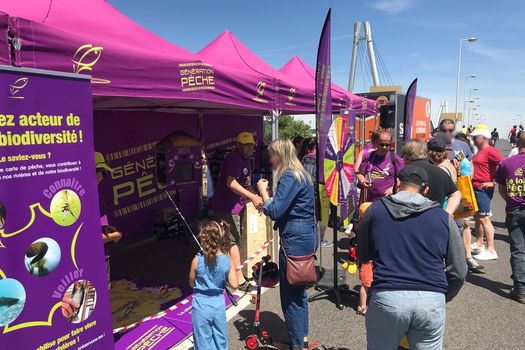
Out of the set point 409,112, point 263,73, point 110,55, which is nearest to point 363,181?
point 263,73

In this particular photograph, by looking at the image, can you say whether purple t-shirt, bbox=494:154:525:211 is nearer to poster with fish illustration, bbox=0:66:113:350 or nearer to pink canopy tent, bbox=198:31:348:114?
pink canopy tent, bbox=198:31:348:114

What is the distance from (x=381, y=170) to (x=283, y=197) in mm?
2162

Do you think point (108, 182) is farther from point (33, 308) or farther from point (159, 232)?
point (33, 308)

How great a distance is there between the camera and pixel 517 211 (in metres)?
4.27

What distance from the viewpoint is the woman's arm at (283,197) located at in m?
2.86

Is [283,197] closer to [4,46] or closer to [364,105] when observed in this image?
[4,46]

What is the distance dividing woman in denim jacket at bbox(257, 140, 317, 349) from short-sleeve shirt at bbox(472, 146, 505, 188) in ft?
11.9

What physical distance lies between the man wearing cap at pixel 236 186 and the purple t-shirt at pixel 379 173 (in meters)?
1.42

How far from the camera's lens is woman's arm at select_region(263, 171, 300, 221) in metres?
2.86

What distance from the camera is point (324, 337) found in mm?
3559

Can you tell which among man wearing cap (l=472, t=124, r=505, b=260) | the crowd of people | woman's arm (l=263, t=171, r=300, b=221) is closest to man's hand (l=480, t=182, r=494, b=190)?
man wearing cap (l=472, t=124, r=505, b=260)

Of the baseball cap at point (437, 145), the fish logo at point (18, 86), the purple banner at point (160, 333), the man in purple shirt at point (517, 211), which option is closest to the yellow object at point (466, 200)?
the man in purple shirt at point (517, 211)

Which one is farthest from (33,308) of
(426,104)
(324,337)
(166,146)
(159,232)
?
(426,104)

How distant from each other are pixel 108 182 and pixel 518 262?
223 inches
